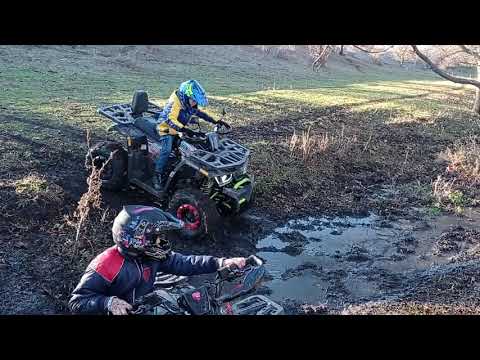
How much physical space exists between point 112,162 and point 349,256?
4006 mm

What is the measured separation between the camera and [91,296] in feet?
12.5

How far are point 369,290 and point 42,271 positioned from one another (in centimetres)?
409

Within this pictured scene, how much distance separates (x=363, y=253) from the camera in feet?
25.0

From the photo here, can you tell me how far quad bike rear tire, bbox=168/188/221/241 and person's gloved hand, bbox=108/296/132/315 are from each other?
3284 millimetres

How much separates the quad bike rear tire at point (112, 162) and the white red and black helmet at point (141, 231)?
389cm

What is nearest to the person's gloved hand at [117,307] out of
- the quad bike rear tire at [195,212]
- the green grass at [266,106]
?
the quad bike rear tire at [195,212]

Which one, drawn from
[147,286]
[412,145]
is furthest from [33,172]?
[412,145]

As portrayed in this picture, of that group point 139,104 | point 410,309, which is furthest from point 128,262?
point 139,104

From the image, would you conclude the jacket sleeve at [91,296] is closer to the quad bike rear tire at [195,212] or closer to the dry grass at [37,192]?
the quad bike rear tire at [195,212]

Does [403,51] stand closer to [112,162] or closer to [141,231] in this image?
[112,162]

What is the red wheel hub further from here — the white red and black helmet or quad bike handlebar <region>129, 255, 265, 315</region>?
the white red and black helmet

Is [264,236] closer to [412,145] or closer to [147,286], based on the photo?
[147,286]

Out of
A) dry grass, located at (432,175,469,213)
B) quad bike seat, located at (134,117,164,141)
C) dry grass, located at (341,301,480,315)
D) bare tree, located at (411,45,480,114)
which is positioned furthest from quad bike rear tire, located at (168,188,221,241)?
bare tree, located at (411,45,480,114)

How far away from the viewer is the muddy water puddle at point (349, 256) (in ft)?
21.1
